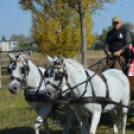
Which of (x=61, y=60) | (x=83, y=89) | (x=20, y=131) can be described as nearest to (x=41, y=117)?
(x=83, y=89)

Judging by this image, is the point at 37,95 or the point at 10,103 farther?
the point at 10,103

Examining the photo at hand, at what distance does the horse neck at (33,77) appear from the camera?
4429mm

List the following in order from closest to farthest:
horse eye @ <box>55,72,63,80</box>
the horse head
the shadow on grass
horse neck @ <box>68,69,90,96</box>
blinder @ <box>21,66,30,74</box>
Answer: horse eye @ <box>55,72,63,80</box> < horse neck @ <box>68,69,90,96</box> < the horse head < blinder @ <box>21,66,30,74</box> < the shadow on grass

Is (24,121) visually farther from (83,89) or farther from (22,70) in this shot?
(83,89)

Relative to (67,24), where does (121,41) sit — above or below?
below

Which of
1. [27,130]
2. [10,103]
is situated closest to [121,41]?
[27,130]

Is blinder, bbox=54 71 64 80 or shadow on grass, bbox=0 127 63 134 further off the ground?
blinder, bbox=54 71 64 80

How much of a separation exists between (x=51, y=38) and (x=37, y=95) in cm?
685

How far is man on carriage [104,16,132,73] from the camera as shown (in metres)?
5.17

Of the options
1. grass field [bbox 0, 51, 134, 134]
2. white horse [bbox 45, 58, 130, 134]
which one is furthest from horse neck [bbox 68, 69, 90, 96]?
grass field [bbox 0, 51, 134, 134]

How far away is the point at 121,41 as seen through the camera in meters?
5.26

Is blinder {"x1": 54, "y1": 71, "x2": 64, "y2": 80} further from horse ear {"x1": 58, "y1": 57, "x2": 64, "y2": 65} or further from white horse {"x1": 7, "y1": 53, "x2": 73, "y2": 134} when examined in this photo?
white horse {"x1": 7, "y1": 53, "x2": 73, "y2": 134}

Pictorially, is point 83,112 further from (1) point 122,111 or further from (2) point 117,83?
(1) point 122,111

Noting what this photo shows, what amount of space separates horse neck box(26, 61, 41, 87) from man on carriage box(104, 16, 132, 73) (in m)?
1.72
